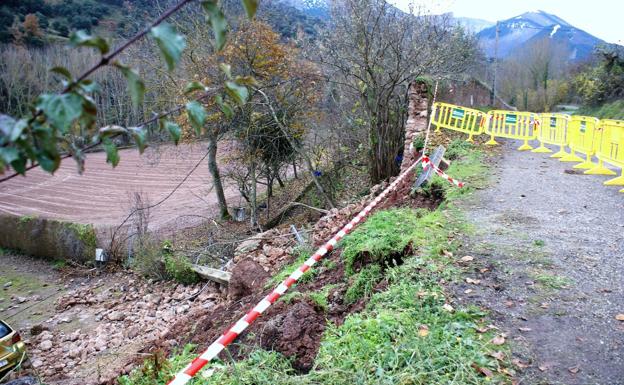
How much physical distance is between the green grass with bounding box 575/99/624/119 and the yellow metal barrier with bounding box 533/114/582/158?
13706mm

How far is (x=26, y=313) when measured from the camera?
1146 centimetres

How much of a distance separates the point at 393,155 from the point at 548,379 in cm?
949

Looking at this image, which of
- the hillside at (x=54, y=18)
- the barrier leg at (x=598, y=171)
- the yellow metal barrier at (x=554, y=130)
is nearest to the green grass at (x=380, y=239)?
the barrier leg at (x=598, y=171)

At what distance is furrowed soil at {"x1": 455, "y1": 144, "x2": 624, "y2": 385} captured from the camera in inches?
119

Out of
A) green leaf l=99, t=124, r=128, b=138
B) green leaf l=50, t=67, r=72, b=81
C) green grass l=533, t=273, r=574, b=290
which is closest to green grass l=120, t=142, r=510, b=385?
green grass l=533, t=273, r=574, b=290

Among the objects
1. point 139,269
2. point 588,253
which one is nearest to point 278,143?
point 139,269

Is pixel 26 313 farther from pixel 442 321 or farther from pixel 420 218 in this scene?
pixel 442 321

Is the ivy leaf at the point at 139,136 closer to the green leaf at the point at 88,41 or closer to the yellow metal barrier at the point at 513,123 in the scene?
the green leaf at the point at 88,41

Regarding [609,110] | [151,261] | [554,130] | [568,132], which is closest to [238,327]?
[151,261]

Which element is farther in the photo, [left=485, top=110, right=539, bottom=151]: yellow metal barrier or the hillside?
the hillside

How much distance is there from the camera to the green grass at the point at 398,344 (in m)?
2.83

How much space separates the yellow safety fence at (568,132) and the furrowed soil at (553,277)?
4.10ft

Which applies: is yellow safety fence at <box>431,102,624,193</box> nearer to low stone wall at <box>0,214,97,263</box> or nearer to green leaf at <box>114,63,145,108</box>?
green leaf at <box>114,63,145,108</box>

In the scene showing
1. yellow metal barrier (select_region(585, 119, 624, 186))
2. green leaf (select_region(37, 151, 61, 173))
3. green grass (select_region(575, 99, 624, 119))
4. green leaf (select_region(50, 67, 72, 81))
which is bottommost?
yellow metal barrier (select_region(585, 119, 624, 186))
